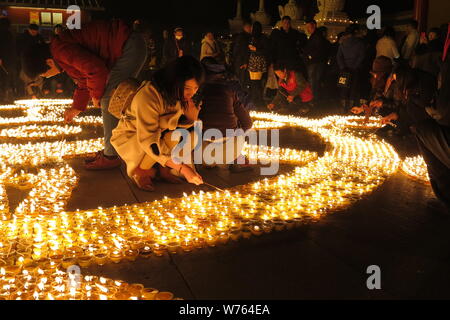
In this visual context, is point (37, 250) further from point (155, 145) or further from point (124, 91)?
point (124, 91)

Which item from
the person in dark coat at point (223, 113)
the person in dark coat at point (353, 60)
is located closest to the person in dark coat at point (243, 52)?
the person in dark coat at point (353, 60)

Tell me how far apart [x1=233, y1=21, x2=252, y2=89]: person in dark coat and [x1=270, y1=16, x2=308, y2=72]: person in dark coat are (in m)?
0.77

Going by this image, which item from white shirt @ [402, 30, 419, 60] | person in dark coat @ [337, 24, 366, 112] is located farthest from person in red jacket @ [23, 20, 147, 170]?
white shirt @ [402, 30, 419, 60]

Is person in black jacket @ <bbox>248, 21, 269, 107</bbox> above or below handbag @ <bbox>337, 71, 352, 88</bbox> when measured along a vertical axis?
above

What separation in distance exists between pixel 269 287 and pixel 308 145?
3403 mm

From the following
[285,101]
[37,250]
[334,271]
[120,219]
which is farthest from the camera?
[285,101]

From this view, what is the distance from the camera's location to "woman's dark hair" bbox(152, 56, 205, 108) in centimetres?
288

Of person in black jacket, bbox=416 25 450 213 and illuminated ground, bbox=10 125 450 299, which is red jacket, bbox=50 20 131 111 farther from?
person in black jacket, bbox=416 25 450 213

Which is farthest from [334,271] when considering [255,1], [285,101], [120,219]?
[255,1]

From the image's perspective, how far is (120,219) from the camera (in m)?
2.72

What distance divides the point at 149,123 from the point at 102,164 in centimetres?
117

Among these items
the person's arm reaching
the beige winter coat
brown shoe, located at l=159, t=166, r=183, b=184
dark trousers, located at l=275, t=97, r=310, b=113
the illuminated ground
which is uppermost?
the person's arm reaching

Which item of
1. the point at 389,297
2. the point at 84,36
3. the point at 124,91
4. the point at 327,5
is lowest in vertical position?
the point at 389,297

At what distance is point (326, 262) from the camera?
7.25 feet
